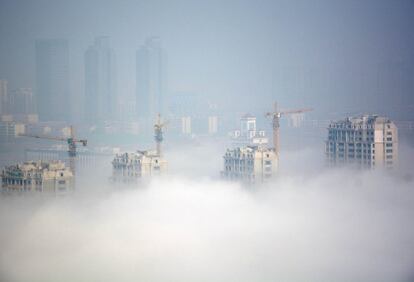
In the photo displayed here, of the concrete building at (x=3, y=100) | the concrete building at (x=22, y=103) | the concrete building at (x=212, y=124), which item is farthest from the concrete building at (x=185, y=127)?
the concrete building at (x=3, y=100)

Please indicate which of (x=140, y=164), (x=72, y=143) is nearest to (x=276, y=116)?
(x=140, y=164)

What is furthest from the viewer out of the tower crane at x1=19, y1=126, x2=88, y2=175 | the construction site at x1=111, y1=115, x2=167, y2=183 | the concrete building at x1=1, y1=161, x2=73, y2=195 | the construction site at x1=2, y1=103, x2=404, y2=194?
the construction site at x1=111, y1=115, x2=167, y2=183

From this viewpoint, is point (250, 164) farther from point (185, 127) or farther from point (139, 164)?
point (139, 164)

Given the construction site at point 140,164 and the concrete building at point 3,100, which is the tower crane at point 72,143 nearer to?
the concrete building at point 3,100

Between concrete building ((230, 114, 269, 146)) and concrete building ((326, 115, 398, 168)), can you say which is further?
concrete building ((230, 114, 269, 146))

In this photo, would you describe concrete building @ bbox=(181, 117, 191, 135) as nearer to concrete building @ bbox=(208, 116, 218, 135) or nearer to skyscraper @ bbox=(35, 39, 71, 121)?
concrete building @ bbox=(208, 116, 218, 135)

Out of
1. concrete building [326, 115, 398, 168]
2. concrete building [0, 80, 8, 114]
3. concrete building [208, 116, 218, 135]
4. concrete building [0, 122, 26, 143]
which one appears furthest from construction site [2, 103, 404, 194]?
concrete building [0, 80, 8, 114]

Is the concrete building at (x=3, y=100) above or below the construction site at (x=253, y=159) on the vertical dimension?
above
